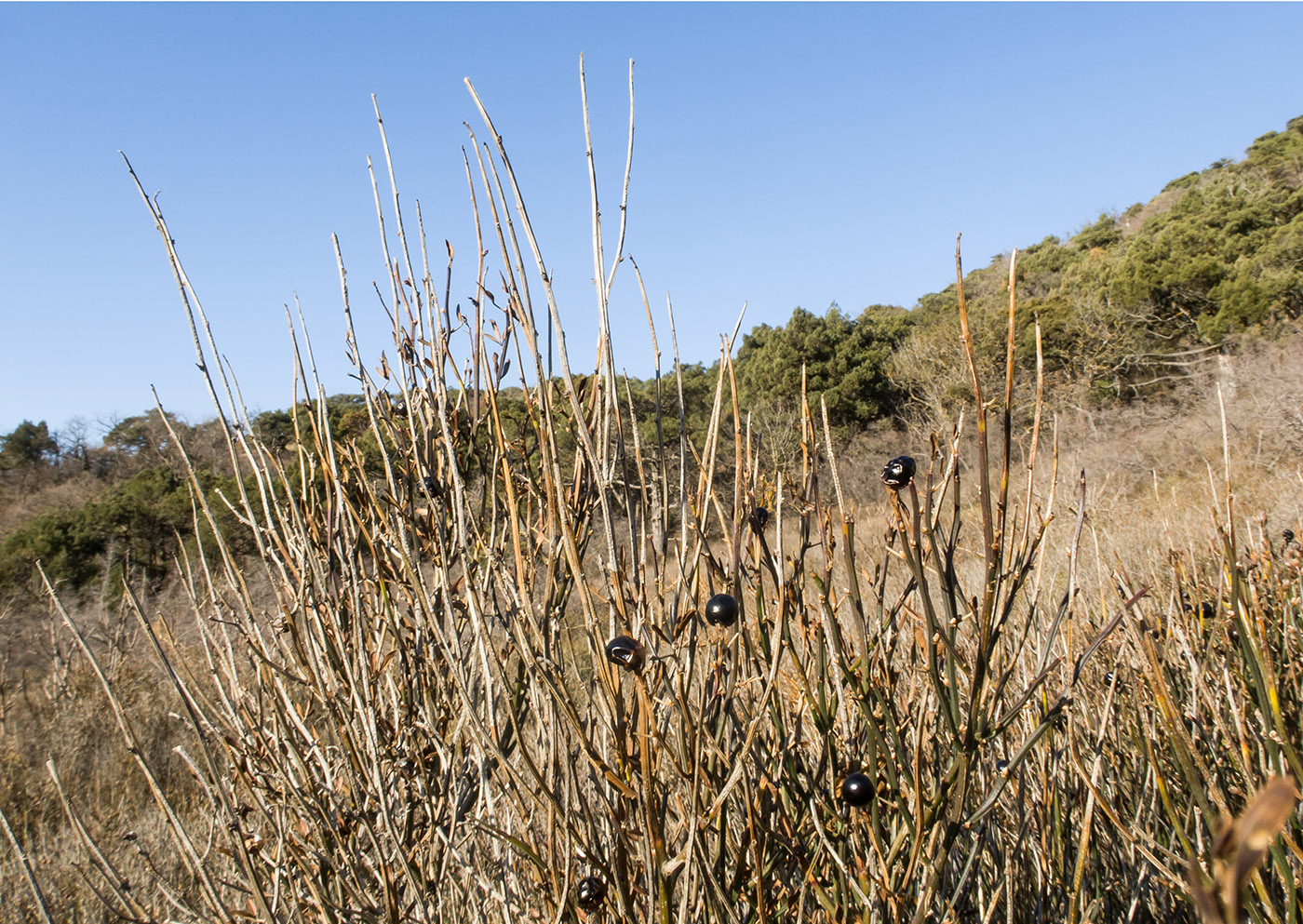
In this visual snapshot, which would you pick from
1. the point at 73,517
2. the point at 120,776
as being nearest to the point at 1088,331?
the point at 120,776

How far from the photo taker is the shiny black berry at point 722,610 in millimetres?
993

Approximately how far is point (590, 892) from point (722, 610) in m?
0.46

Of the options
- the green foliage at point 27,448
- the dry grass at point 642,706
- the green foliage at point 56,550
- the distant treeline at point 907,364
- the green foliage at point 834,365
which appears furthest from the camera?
the green foliage at point 834,365

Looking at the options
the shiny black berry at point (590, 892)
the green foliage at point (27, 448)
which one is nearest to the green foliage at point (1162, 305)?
the shiny black berry at point (590, 892)

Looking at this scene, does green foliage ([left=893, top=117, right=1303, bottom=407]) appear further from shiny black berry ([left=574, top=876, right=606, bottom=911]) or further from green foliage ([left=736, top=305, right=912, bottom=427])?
shiny black berry ([left=574, top=876, right=606, bottom=911])

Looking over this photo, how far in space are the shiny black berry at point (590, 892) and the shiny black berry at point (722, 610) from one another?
0.43m

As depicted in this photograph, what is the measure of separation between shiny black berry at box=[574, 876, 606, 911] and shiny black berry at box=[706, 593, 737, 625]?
1.41 feet

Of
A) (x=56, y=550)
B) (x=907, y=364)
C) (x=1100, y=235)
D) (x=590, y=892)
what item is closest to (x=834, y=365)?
(x=907, y=364)

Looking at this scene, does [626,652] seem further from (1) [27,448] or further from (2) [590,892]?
(1) [27,448]

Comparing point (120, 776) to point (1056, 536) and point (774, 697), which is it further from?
point (1056, 536)

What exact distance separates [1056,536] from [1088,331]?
14356 mm

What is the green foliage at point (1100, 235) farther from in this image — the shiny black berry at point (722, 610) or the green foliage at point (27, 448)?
the green foliage at point (27, 448)

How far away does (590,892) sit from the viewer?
1047mm

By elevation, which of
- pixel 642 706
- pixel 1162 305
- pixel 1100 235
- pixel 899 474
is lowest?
pixel 642 706
